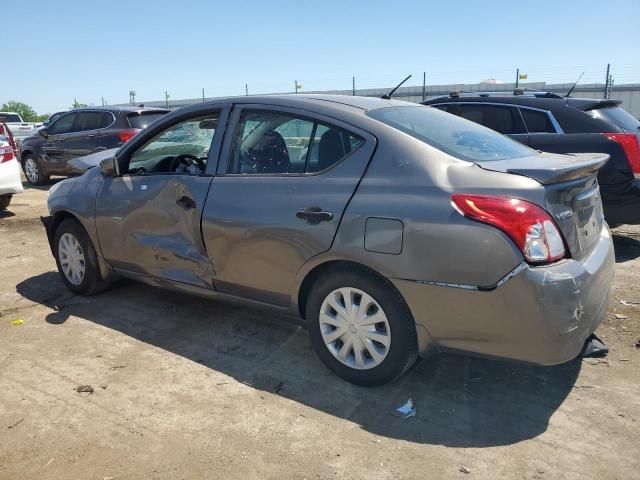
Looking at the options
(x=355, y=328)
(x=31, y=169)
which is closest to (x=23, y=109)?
(x=31, y=169)

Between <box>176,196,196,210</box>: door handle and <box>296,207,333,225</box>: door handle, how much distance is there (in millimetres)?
923

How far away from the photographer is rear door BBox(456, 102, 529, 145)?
6.04 metres

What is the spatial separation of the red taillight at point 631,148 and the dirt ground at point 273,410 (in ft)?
5.95

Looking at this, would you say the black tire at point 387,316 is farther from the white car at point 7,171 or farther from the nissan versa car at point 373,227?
the white car at point 7,171

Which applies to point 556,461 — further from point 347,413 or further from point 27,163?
point 27,163

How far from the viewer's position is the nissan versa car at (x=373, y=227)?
260cm

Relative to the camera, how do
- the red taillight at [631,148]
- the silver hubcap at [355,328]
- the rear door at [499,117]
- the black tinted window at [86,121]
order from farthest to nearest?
the black tinted window at [86,121] < the rear door at [499,117] < the red taillight at [631,148] < the silver hubcap at [355,328]

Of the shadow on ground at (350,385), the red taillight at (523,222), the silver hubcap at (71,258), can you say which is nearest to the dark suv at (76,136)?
the silver hubcap at (71,258)

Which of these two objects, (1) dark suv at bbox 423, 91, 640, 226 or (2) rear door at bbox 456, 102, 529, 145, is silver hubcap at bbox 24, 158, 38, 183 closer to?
(1) dark suv at bbox 423, 91, 640, 226

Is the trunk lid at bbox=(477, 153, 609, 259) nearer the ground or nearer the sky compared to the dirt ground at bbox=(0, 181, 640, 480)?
nearer the sky

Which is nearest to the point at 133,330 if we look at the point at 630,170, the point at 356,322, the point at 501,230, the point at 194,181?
the point at 194,181

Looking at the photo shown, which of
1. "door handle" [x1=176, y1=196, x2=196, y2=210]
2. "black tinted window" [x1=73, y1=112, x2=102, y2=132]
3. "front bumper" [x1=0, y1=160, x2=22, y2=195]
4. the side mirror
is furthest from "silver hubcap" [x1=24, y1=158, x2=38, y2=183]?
"door handle" [x1=176, y1=196, x2=196, y2=210]

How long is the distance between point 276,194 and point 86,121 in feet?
31.0

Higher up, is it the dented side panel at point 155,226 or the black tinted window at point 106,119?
the black tinted window at point 106,119
